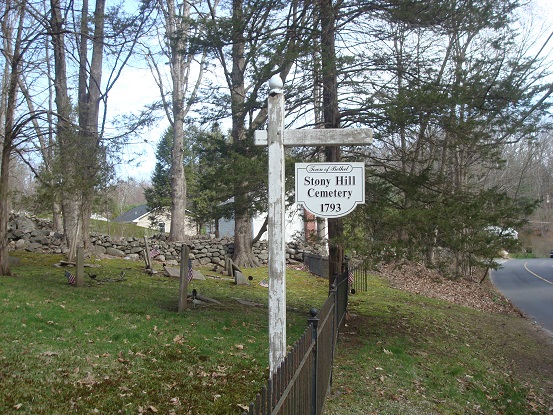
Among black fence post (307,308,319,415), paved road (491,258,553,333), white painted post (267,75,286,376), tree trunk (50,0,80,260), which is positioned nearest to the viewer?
black fence post (307,308,319,415)

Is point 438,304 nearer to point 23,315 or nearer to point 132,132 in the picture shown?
point 132,132

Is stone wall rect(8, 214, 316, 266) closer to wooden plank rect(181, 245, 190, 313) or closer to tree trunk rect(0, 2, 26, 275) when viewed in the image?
tree trunk rect(0, 2, 26, 275)

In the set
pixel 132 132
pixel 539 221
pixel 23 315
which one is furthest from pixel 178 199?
pixel 539 221

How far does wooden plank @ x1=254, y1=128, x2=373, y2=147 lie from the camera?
511 cm

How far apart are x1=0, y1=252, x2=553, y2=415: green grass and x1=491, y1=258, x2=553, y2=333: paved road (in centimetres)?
378

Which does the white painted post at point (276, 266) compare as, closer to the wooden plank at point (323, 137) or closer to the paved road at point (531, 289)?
the wooden plank at point (323, 137)

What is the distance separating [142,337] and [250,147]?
13.6ft

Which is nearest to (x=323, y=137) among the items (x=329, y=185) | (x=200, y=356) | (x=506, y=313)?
(x=329, y=185)

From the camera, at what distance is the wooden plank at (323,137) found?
511 centimetres

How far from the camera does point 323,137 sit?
5191 mm

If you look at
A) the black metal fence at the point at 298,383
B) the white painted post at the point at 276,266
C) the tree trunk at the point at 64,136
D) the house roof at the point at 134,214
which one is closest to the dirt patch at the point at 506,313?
→ the white painted post at the point at 276,266

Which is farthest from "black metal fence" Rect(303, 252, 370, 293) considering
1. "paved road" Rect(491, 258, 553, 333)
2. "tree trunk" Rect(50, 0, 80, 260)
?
"tree trunk" Rect(50, 0, 80, 260)

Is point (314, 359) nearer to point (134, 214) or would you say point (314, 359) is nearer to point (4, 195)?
point (4, 195)

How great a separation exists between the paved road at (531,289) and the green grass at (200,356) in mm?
3781
